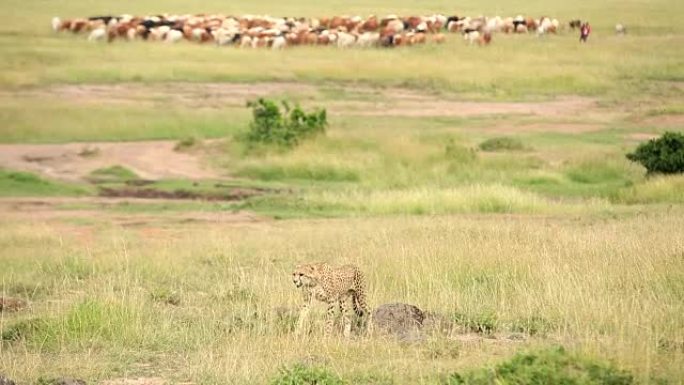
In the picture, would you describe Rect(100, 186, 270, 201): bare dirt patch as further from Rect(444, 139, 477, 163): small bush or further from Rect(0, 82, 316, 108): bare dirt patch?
Rect(0, 82, 316, 108): bare dirt patch

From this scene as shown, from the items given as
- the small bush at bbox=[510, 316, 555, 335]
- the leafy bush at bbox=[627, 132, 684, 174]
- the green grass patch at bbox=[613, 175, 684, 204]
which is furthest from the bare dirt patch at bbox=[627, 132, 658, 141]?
the small bush at bbox=[510, 316, 555, 335]

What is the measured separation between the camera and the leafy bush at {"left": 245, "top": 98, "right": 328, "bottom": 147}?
25.5 m

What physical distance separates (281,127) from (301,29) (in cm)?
2623

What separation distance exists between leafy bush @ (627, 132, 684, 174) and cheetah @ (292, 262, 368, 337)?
13107 mm

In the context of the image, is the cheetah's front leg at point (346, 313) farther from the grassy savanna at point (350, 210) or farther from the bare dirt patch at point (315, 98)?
the bare dirt patch at point (315, 98)

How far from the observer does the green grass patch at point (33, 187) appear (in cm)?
2172

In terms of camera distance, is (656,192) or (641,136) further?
(641,136)

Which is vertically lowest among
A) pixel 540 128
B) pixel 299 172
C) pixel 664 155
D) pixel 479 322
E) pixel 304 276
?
pixel 540 128

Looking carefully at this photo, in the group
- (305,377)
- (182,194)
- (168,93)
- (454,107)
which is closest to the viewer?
(305,377)

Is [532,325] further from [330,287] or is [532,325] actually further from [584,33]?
[584,33]

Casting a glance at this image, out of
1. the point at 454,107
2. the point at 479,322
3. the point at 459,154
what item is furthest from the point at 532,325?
the point at 454,107

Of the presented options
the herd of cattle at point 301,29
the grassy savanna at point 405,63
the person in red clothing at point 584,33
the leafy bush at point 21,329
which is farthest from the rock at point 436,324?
the person in red clothing at point 584,33

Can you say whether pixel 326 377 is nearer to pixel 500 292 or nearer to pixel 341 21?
pixel 500 292

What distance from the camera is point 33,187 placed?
22125mm
